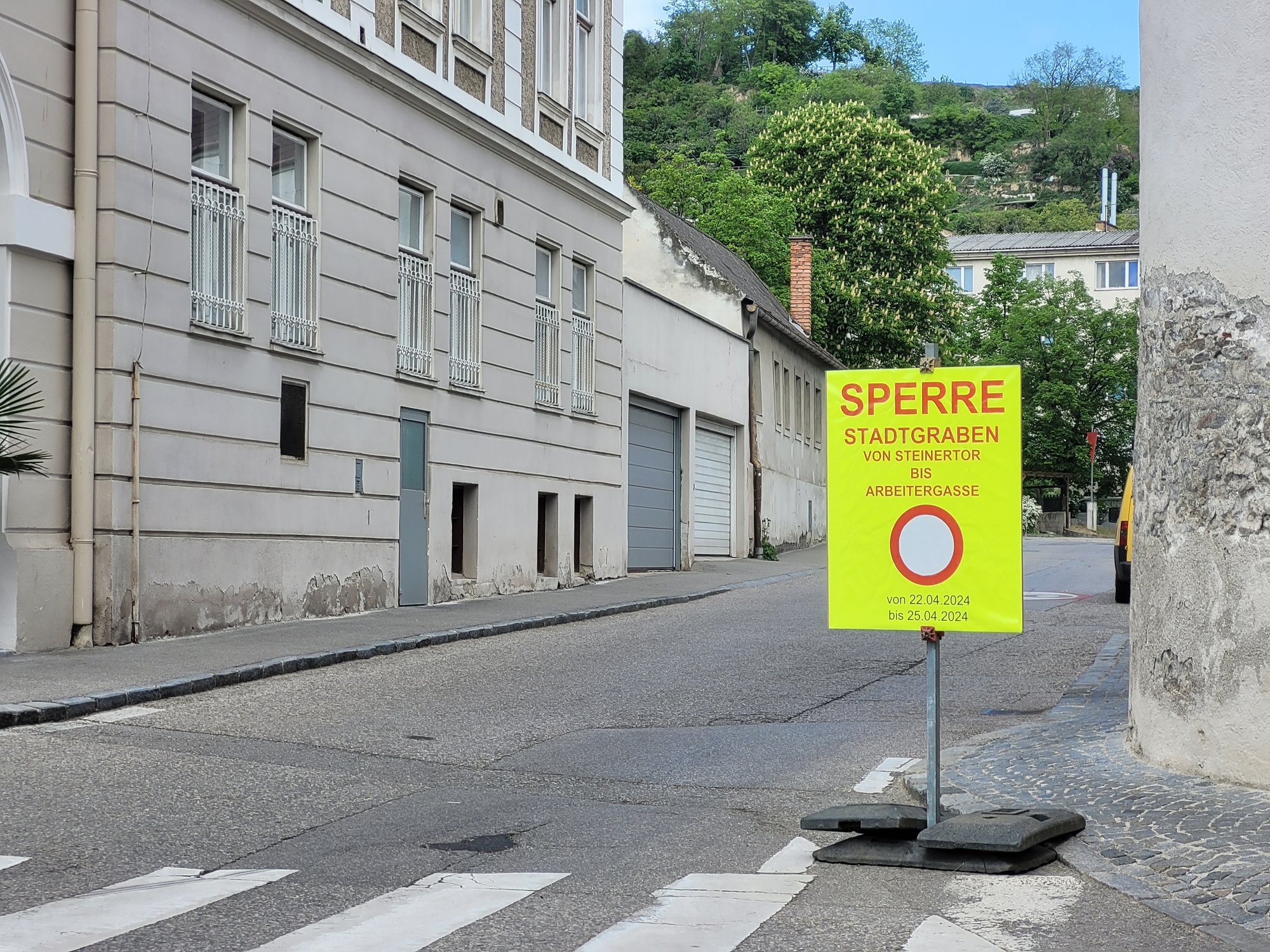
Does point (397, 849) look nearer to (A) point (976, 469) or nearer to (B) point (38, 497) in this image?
(A) point (976, 469)

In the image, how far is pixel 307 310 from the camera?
1723cm

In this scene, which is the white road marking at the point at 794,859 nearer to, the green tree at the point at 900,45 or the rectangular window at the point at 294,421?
the rectangular window at the point at 294,421

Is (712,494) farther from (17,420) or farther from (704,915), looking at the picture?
(704,915)

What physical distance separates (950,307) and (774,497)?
A: 69.7ft

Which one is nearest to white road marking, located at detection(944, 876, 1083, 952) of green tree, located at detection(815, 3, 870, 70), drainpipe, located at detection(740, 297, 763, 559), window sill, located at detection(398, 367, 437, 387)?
window sill, located at detection(398, 367, 437, 387)

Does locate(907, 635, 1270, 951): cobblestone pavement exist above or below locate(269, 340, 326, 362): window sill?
below

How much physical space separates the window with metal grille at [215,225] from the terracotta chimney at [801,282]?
119ft

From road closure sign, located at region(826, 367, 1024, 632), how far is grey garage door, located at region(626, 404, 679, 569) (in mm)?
20485

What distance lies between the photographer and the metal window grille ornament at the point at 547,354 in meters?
23.6

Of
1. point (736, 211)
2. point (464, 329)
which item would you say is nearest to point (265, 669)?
point (464, 329)

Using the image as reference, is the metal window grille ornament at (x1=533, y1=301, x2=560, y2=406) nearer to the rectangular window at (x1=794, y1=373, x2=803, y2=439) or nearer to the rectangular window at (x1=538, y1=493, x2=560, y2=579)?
the rectangular window at (x1=538, y1=493, x2=560, y2=579)

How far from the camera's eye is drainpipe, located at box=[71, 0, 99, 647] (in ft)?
44.2

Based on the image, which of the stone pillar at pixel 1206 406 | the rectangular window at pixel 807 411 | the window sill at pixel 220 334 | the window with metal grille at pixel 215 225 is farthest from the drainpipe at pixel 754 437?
the stone pillar at pixel 1206 406

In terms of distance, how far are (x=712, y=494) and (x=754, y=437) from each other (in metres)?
3.41
